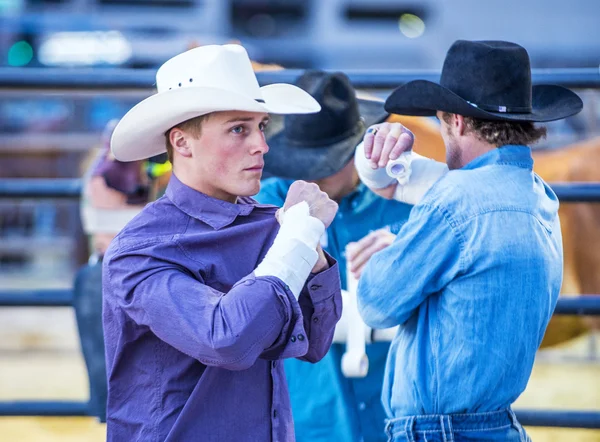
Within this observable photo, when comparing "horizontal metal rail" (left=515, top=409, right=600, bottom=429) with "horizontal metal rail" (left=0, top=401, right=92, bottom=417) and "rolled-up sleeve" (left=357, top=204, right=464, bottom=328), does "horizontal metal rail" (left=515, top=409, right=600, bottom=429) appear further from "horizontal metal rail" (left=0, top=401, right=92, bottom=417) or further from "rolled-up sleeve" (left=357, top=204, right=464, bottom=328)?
"horizontal metal rail" (left=0, top=401, right=92, bottom=417)

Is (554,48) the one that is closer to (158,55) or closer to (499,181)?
(158,55)

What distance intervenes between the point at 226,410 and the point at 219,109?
611 mm

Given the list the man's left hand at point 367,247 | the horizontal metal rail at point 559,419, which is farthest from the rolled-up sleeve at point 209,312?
the horizontal metal rail at point 559,419

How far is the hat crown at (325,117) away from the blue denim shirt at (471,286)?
0.70m

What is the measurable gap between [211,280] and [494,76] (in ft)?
2.58

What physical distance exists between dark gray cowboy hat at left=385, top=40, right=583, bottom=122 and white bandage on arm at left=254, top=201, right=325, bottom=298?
0.48 m

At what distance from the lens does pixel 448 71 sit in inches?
81.4

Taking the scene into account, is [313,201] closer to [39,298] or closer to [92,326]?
[92,326]

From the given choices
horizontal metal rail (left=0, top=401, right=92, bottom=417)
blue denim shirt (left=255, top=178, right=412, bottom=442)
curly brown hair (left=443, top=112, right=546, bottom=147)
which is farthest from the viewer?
horizontal metal rail (left=0, top=401, right=92, bottom=417)

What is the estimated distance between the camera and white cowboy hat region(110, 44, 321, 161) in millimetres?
1786

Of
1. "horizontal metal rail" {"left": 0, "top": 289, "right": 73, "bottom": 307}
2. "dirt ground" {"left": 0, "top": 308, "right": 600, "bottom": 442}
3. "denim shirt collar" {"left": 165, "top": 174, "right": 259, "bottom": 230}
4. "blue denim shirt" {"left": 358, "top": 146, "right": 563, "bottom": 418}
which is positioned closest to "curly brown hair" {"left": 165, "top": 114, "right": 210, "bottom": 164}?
"denim shirt collar" {"left": 165, "top": 174, "right": 259, "bottom": 230}

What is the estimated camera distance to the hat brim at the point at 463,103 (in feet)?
6.41

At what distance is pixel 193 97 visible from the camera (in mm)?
1785

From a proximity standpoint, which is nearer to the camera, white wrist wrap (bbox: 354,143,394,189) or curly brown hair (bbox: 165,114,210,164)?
curly brown hair (bbox: 165,114,210,164)
